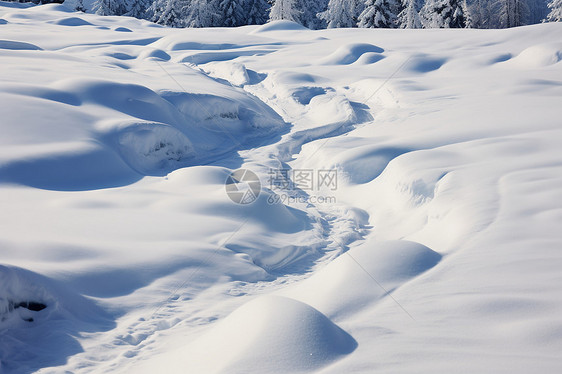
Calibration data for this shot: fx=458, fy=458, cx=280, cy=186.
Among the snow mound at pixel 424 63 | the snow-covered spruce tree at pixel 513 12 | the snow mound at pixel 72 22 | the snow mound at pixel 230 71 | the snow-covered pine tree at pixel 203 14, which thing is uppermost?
the snow-covered spruce tree at pixel 513 12

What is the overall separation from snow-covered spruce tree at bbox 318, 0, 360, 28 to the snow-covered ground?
1601 cm

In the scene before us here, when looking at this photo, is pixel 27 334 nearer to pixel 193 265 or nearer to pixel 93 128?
pixel 193 265

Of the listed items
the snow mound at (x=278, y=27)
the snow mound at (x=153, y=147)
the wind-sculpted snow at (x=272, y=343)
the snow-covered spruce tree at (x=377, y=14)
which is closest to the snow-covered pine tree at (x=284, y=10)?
the snow-covered spruce tree at (x=377, y=14)

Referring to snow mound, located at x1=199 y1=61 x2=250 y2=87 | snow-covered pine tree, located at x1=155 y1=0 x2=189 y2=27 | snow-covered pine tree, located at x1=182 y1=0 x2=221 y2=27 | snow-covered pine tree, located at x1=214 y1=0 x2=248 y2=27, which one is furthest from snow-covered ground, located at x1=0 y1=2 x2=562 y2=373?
snow-covered pine tree, located at x1=155 y1=0 x2=189 y2=27

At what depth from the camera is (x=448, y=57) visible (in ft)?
32.4

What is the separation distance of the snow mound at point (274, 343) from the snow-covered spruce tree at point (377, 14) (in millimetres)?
21468

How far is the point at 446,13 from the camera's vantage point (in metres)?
21.3

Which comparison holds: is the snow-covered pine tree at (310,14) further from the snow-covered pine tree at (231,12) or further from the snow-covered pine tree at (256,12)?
the snow-covered pine tree at (231,12)

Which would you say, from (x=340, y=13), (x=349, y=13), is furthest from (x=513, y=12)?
(x=340, y=13)

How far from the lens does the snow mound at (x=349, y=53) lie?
34.7 ft

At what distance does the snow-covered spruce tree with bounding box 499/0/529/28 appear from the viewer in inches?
934

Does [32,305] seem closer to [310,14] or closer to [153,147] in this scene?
[153,147]

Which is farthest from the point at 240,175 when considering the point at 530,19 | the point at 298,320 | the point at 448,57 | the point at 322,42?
the point at 530,19

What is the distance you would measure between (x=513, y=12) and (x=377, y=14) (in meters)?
7.93
